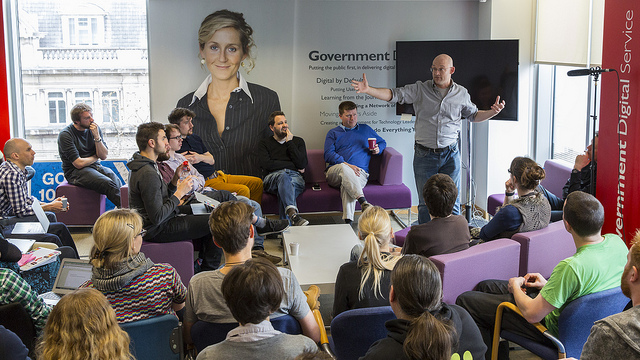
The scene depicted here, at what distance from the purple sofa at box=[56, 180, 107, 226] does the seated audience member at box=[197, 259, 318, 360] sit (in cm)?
505

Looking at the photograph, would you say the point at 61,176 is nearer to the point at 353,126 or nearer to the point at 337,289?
the point at 353,126

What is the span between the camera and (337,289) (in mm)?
3172

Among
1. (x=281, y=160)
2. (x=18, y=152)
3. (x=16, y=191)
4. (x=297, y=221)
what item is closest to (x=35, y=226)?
(x=16, y=191)

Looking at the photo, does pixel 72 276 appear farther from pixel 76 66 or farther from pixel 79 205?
pixel 76 66

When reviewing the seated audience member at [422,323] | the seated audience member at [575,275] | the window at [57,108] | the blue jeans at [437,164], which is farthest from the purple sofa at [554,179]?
the window at [57,108]

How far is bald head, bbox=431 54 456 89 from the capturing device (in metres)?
6.01

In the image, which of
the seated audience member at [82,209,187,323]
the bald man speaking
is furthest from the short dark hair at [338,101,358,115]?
the seated audience member at [82,209,187,323]

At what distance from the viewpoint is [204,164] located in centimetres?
664

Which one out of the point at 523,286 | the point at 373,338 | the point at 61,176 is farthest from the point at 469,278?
the point at 61,176

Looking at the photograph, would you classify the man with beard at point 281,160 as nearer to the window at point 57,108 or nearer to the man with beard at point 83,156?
the man with beard at point 83,156

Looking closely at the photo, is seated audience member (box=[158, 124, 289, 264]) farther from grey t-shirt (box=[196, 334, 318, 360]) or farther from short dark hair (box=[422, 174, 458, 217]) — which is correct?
grey t-shirt (box=[196, 334, 318, 360])

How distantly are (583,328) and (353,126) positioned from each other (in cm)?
455

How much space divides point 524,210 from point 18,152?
13.2 ft

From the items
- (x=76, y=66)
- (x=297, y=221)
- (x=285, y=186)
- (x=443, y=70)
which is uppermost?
(x=76, y=66)
